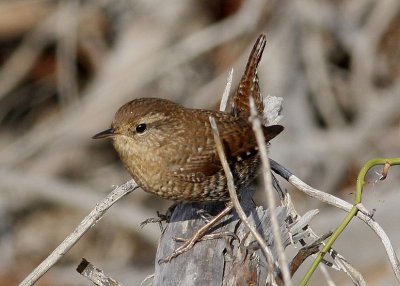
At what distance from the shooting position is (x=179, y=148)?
11.8 ft

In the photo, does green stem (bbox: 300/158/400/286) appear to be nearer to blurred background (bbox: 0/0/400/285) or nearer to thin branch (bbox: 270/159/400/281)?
thin branch (bbox: 270/159/400/281)

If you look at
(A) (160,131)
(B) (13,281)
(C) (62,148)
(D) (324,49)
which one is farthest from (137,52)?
(A) (160,131)

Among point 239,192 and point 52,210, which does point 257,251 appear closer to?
point 239,192

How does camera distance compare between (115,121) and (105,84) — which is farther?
(105,84)

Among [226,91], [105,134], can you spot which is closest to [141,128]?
[105,134]

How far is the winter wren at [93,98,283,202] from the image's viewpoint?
11.3 ft

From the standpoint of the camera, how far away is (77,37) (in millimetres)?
7547

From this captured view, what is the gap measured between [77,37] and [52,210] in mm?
1398

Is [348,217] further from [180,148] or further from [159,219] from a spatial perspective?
[180,148]

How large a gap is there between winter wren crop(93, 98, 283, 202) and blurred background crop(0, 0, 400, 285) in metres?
2.30

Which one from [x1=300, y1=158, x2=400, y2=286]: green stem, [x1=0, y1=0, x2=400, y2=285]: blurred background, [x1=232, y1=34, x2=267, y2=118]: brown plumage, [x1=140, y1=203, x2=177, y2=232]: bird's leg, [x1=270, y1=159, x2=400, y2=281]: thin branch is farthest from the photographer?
[x1=0, y1=0, x2=400, y2=285]: blurred background

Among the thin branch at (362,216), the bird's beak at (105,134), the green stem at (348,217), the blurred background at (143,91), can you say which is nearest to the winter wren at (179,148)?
the bird's beak at (105,134)

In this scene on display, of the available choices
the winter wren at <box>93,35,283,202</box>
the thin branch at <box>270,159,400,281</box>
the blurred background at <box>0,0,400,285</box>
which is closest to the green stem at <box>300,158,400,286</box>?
the thin branch at <box>270,159,400,281</box>

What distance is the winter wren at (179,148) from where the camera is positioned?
11.3 ft
